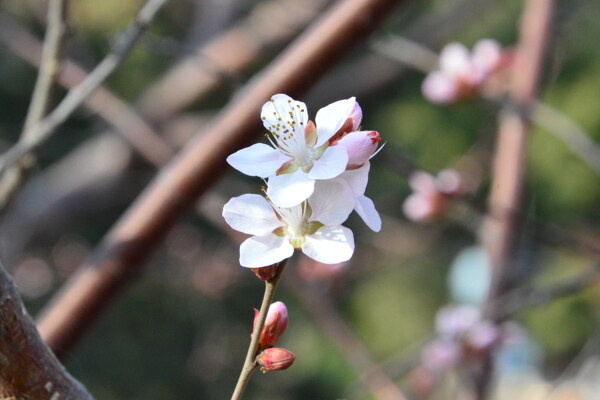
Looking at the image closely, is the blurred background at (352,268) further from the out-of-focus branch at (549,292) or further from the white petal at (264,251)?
the white petal at (264,251)

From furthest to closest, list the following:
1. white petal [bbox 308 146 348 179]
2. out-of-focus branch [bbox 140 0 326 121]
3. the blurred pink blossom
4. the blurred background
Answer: the blurred background → out-of-focus branch [bbox 140 0 326 121] → the blurred pink blossom → white petal [bbox 308 146 348 179]

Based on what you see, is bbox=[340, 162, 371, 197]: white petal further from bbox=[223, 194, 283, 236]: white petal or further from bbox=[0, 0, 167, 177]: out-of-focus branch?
bbox=[0, 0, 167, 177]: out-of-focus branch

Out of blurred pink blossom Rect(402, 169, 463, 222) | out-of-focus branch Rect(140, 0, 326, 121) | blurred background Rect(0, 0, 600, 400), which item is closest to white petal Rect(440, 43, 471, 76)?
blurred pink blossom Rect(402, 169, 463, 222)

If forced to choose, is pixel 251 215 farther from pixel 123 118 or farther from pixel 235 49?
pixel 235 49

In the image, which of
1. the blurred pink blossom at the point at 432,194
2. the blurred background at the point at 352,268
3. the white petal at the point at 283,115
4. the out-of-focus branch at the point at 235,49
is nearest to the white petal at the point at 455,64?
the blurred pink blossom at the point at 432,194

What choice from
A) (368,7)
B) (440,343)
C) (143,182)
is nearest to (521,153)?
(440,343)

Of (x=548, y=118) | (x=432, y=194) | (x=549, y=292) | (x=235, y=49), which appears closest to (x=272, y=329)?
(x=549, y=292)
